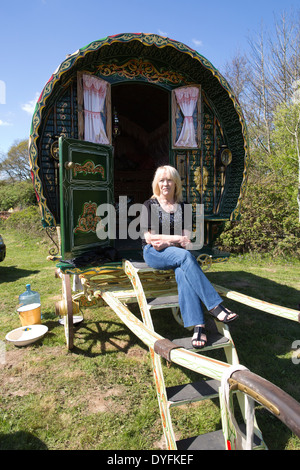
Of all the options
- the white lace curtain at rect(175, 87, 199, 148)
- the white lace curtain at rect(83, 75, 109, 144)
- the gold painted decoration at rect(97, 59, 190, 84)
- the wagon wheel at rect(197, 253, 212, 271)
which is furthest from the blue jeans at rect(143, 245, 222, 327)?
the gold painted decoration at rect(97, 59, 190, 84)

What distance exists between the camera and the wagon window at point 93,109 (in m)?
3.99

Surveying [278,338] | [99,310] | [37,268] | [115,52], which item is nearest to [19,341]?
[99,310]

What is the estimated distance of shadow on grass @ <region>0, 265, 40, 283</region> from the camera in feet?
24.4

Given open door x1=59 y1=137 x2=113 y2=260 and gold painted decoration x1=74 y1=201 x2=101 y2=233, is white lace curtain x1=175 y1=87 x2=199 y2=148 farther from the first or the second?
gold painted decoration x1=74 y1=201 x2=101 y2=233

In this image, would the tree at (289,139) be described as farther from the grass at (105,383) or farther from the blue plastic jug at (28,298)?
the blue plastic jug at (28,298)

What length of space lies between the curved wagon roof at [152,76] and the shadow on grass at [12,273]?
4435 millimetres

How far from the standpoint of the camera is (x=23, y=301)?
4.72m

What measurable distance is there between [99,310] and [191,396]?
3156mm

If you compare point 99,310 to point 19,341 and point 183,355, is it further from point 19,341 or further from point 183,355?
point 183,355

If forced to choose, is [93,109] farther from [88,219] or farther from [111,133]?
[88,219]

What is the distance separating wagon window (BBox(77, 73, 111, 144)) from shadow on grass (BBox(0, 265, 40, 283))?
4.63 m

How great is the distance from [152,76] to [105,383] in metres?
3.96

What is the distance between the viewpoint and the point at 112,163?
159 inches
